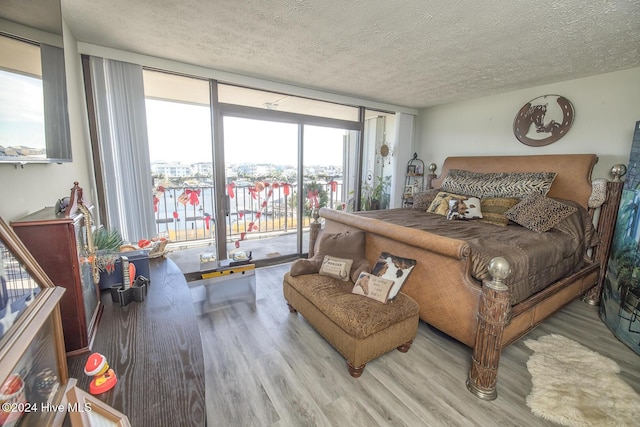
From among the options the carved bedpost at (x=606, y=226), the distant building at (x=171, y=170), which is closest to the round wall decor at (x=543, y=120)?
the carved bedpost at (x=606, y=226)

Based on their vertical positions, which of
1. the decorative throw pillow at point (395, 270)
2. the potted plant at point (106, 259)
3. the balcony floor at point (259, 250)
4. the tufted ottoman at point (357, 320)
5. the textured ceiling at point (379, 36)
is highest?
the textured ceiling at point (379, 36)

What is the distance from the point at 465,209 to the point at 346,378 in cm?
233

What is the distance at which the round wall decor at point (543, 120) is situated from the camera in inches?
127

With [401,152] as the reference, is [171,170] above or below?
below

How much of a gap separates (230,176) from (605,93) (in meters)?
4.39

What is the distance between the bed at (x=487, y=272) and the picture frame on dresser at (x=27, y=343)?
6.36 feet

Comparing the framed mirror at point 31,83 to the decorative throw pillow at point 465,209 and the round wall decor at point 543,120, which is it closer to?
the decorative throw pillow at point 465,209

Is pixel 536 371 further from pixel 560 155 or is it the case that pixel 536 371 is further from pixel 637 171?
pixel 560 155

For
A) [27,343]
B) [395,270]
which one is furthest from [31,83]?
[395,270]

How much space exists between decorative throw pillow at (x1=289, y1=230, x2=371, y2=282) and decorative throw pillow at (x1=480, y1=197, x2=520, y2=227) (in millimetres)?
1553

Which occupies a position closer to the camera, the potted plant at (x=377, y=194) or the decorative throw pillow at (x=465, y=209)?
the decorative throw pillow at (x=465, y=209)

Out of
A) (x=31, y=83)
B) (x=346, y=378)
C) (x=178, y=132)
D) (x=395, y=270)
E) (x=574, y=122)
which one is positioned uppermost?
(x=574, y=122)

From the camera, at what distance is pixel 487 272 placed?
1886 mm

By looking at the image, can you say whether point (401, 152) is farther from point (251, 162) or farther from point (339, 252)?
point (339, 252)
